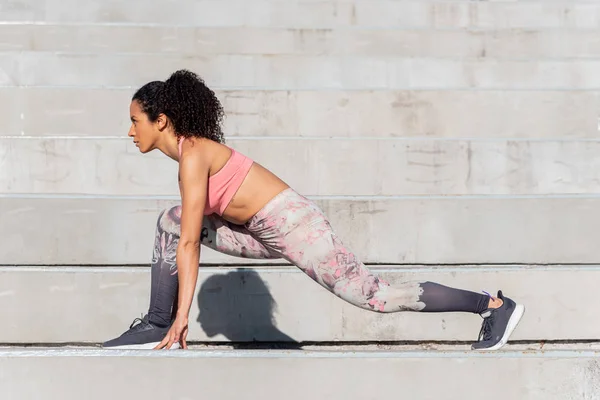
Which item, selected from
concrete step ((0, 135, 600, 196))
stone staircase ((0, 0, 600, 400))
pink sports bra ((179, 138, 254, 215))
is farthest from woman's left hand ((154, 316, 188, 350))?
concrete step ((0, 135, 600, 196))

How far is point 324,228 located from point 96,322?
5.22ft

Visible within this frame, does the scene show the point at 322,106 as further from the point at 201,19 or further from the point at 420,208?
the point at 201,19

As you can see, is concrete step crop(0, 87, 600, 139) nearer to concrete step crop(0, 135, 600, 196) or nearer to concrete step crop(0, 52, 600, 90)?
concrete step crop(0, 135, 600, 196)

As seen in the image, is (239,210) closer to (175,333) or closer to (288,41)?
(175,333)

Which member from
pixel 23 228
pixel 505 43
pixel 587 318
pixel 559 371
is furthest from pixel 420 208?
pixel 505 43

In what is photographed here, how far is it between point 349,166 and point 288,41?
93.4 inches

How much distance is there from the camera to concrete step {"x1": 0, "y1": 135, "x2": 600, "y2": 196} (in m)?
5.28

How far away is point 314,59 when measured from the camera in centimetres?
680

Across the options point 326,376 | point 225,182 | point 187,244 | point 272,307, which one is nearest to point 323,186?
point 272,307

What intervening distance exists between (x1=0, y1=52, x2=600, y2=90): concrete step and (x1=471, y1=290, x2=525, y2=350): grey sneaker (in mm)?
3491

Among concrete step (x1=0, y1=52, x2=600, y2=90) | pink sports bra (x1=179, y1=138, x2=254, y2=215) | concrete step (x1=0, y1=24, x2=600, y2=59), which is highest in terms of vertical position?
concrete step (x1=0, y1=24, x2=600, y2=59)

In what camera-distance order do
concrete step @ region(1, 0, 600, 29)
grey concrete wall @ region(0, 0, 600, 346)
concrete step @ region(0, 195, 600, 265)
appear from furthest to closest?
1. concrete step @ region(1, 0, 600, 29)
2. concrete step @ region(0, 195, 600, 265)
3. grey concrete wall @ region(0, 0, 600, 346)

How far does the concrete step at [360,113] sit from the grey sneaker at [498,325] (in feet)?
8.90

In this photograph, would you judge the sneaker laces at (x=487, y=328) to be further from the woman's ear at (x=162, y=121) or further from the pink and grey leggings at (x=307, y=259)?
the woman's ear at (x=162, y=121)
